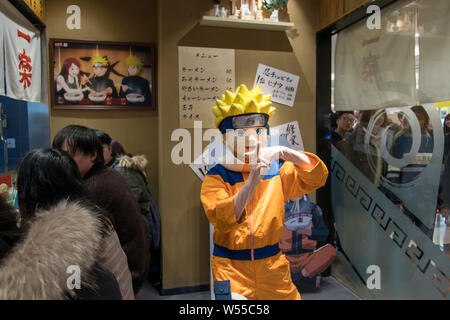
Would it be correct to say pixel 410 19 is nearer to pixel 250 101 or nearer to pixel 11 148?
pixel 250 101

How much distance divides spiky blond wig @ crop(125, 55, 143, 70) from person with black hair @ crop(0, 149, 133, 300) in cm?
229

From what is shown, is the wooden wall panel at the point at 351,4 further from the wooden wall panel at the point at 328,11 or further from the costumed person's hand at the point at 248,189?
the costumed person's hand at the point at 248,189

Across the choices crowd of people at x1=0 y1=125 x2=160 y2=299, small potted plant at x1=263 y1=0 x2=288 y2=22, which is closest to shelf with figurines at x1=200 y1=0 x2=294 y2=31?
small potted plant at x1=263 y1=0 x2=288 y2=22

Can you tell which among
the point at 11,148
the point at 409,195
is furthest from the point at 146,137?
the point at 409,195

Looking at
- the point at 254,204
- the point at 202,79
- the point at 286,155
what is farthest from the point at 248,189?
the point at 202,79

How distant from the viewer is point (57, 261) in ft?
2.28

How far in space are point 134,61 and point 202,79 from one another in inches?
32.6

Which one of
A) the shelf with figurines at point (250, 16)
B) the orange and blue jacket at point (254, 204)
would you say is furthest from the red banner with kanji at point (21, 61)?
the orange and blue jacket at point (254, 204)

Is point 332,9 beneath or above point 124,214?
above

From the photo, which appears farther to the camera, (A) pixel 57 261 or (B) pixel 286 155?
(B) pixel 286 155

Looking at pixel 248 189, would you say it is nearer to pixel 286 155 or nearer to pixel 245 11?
pixel 286 155

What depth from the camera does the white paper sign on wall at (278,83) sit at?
2.84 m
